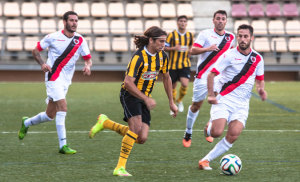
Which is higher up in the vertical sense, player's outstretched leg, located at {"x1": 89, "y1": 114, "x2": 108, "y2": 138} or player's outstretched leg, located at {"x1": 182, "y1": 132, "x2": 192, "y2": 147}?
player's outstretched leg, located at {"x1": 89, "y1": 114, "x2": 108, "y2": 138}

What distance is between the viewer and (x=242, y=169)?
6.11 meters

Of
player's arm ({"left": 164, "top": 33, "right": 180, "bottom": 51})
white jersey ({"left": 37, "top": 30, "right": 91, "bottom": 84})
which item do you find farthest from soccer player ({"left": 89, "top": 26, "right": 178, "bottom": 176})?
player's arm ({"left": 164, "top": 33, "right": 180, "bottom": 51})

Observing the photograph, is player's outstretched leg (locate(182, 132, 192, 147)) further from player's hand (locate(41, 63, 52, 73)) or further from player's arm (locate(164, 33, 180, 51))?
player's arm (locate(164, 33, 180, 51))

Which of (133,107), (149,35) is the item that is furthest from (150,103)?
(149,35)

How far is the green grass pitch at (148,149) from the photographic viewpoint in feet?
19.1

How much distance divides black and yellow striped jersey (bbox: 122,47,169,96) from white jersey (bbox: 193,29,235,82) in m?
2.23

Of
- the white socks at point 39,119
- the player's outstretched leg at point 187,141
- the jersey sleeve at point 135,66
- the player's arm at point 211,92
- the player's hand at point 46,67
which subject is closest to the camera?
the jersey sleeve at point 135,66

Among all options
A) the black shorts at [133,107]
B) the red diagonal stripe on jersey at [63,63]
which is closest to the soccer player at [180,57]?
the red diagonal stripe on jersey at [63,63]

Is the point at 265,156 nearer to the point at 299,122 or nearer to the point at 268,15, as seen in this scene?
the point at 299,122

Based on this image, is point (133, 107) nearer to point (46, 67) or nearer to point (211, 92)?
point (211, 92)

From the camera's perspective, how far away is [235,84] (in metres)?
6.29

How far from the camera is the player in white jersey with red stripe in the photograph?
6055 millimetres

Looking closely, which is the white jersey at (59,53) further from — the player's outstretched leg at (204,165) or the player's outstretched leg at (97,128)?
the player's outstretched leg at (204,165)

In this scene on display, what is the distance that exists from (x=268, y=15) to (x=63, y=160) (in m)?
17.1
